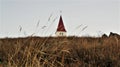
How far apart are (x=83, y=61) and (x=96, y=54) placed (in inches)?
16.7

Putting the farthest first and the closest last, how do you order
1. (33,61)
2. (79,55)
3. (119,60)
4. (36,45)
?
(79,55) < (119,60) < (36,45) < (33,61)

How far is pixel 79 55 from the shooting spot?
253 inches

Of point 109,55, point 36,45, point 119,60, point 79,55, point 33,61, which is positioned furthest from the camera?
point 79,55

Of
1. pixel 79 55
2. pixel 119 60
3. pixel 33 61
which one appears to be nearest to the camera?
pixel 33 61

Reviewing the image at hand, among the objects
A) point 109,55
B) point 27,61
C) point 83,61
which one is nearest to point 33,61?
point 27,61

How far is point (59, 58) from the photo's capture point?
622 centimetres

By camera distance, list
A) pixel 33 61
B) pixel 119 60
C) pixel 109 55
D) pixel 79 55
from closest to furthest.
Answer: pixel 33 61
pixel 119 60
pixel 109 55
pixel 79 55

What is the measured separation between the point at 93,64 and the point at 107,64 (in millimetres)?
260

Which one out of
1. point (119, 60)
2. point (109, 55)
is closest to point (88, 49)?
point (109, 55)

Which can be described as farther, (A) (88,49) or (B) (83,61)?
(A) (88,49)

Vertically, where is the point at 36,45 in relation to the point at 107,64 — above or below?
above

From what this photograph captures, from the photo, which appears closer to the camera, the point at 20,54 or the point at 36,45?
the point at 36,45

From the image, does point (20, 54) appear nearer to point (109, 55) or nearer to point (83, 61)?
point (83, 61)

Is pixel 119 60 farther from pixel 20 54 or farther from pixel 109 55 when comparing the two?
pixel 20 54
